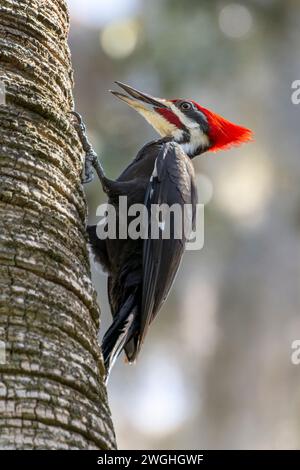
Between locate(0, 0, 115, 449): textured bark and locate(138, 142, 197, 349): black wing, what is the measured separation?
0.97 metres

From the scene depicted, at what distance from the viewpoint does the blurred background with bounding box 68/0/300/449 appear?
1228 centimetres

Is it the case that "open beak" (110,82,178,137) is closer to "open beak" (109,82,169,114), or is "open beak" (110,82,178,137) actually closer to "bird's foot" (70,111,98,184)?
"open beak" (109,82,169,114)

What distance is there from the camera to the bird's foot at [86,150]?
4074 millimetres

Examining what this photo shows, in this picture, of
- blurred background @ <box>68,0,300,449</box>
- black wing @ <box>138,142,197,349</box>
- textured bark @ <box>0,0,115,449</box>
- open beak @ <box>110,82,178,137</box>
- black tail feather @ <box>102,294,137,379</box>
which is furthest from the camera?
blurred background @ <box>68,0,300,449</box>

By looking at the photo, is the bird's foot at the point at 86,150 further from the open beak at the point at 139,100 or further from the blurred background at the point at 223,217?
the blurred background at the point at 223,217

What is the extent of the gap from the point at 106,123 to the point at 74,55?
4.32ft

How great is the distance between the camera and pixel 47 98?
359 centimetres

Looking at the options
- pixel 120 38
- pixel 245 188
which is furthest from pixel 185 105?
pixel 120 38

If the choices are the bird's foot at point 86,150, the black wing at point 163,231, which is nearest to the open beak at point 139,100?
the black wing at point 163,231

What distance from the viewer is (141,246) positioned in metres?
4.85

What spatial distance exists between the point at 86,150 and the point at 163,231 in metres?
0.53

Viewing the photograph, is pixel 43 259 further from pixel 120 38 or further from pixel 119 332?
pixel 120 38

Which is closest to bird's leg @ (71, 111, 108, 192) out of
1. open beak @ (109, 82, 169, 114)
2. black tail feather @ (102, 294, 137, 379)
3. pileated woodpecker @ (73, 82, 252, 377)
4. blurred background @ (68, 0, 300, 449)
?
pileated woodpecker @ (73, 82, 252, 377)

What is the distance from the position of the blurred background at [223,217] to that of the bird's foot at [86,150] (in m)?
7.25
